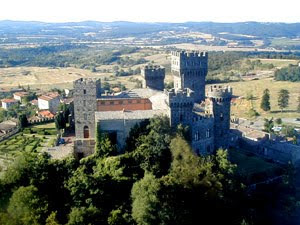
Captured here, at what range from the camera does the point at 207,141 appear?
45.5 meters

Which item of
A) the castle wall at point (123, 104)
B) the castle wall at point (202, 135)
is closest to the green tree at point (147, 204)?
the castle wall at point (202, 135)

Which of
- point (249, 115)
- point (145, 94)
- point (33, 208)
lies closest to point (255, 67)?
point (249, 115)

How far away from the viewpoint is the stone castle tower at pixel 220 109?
46375mm

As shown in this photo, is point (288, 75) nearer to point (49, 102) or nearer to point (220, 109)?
point (49, 102)

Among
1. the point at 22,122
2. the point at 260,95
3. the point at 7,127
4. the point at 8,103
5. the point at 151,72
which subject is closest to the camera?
the point at 151,72

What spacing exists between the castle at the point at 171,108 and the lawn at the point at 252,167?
3025 mm

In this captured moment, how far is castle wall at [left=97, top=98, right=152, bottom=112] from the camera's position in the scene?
48281 millimetres

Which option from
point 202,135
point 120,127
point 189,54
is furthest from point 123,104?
point 189,54

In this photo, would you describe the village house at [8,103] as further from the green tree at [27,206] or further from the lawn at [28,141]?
the green tree at [27,206]

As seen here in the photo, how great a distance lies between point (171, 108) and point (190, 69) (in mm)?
12381

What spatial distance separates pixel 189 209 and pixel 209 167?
5.17 metres

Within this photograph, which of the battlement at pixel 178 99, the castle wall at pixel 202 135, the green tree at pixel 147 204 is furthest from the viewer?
the castle wall at pixel 202 135

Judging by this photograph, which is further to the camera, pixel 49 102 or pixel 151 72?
pixel 49 102

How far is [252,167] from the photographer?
4853 centimetres
